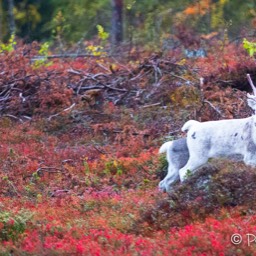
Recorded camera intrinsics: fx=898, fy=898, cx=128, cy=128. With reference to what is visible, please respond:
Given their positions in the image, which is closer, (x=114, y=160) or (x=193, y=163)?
(x=193, y=163)

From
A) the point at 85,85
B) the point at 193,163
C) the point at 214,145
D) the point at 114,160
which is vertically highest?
the point at 214,145

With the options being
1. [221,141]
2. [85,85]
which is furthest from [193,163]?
[85,85]

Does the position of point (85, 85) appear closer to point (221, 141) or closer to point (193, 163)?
point (193, 163)

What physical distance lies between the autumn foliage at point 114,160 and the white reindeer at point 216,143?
53 cm

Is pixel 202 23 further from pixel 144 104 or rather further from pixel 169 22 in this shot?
pixel 144 104

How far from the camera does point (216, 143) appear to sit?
1180 cm

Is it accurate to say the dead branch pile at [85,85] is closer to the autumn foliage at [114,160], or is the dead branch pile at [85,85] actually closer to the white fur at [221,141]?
the autumn foliage at [114,160]

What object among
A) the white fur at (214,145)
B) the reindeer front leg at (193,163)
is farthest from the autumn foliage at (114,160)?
the reindeer front leg at (193,163)

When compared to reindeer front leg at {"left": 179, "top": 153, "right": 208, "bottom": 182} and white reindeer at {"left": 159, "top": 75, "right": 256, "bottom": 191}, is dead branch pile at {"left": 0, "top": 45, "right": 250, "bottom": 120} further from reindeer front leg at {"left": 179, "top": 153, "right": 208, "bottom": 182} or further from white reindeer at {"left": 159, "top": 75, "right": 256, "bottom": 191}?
reindeer front leg at {"left": 179, "top": 153, "right": 208, "bottom": 182}

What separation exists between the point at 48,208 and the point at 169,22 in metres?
20.5

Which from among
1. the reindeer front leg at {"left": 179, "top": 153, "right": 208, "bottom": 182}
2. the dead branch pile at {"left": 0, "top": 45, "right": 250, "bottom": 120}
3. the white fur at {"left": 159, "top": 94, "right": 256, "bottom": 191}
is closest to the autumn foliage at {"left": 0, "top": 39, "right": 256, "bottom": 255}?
the dead branch pile at {"left": 0, "top": 45, "right": 250, "bottom": 120}

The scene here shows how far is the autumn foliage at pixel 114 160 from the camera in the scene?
9469mm

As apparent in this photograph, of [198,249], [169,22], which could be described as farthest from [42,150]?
[169,22]

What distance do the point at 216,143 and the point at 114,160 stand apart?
2962 millimetres
